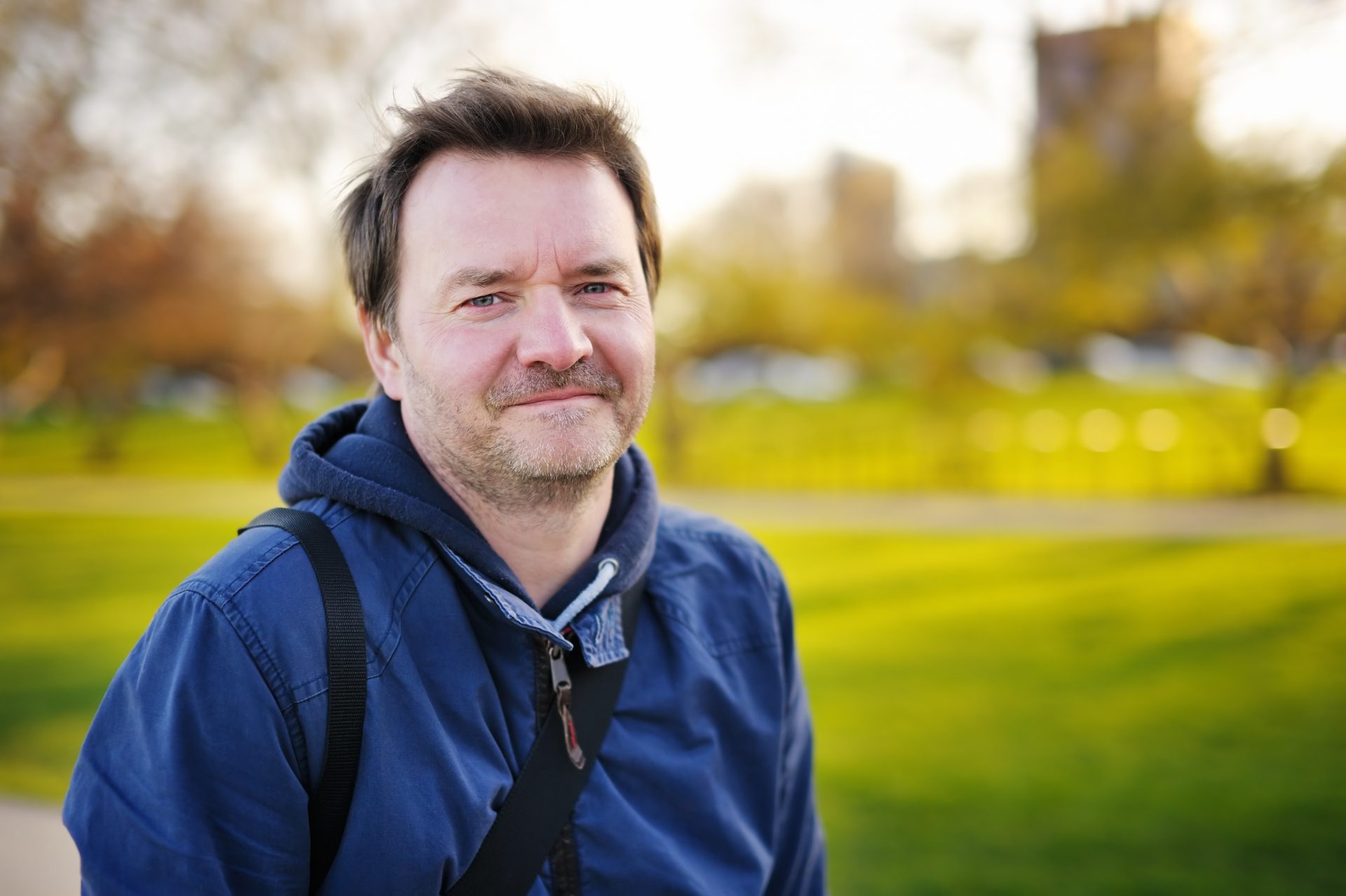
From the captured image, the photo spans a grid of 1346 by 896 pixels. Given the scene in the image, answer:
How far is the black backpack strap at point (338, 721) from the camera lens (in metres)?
1.37

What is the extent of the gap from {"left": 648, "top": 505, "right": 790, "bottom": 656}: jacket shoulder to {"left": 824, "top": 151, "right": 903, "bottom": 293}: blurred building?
902cm

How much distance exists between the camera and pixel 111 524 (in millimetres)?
12695

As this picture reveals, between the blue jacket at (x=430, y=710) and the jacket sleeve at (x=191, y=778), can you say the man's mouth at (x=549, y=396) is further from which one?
the jacket sleeve at (x=191, y=778)

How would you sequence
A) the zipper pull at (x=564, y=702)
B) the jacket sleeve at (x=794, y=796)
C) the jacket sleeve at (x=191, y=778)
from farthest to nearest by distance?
the jacket sleeve at (x=794, y=796), the zipper pull at (x=564, y=702), the jacket sleeve at (x=191, y=778)

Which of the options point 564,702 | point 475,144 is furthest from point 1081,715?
point 475,144

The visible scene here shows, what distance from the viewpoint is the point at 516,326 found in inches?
63.9

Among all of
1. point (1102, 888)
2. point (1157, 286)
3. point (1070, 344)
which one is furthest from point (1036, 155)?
point (1102, 888)

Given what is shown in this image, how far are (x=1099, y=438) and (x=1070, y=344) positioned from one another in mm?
1467

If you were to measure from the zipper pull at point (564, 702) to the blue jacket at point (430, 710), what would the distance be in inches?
1.3

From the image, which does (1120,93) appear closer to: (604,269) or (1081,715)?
(1081,715)

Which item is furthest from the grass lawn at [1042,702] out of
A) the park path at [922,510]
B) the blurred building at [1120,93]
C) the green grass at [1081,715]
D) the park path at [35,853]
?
the blurred building at [1120,93]

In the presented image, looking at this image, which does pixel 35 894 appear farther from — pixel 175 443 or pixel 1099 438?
pixel 175 443

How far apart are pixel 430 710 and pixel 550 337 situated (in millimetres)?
615

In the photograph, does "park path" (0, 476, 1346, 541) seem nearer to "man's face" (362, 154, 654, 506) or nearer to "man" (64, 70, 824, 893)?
"man" (64, 70, 824, 893)
